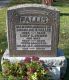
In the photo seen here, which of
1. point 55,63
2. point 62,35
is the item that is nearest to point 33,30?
point 55,63

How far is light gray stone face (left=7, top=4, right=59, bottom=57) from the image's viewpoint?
6883 millimetres

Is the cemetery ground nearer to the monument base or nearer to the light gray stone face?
the monument base

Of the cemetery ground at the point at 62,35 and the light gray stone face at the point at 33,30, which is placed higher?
the light gray stone face at the point at 33,30

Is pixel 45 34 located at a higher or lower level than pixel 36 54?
higher

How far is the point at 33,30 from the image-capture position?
23.2ft

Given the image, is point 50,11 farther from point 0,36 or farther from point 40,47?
point 0,36

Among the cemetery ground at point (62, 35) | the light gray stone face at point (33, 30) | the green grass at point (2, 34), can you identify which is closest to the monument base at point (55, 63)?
the light gray stone face at point (33, 30)

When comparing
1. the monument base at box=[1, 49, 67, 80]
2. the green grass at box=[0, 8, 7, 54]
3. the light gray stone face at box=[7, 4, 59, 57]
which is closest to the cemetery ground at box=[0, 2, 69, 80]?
the green grass at box=[0, 8, 7, 54]

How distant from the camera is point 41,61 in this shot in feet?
22.3

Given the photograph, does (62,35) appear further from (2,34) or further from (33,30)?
(33,30)

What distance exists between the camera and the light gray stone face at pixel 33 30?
6.88 metres

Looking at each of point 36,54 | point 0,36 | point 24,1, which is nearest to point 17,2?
point 24,1

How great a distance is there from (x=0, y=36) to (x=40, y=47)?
365 cm

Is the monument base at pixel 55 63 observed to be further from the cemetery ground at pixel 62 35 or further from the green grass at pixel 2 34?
the green grass at pixel 2 34
